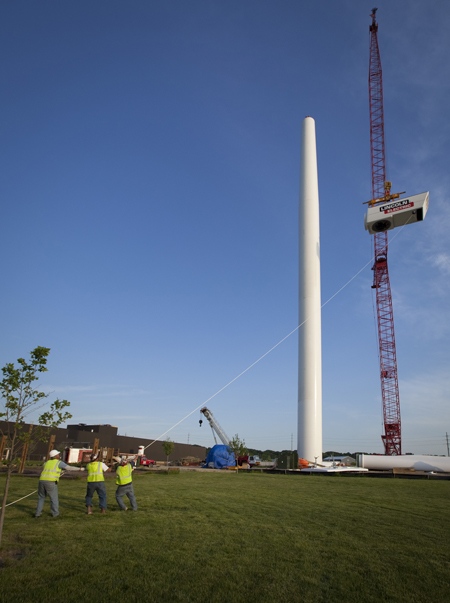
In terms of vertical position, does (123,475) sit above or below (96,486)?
→ above

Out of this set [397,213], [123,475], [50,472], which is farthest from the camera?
[397,213]

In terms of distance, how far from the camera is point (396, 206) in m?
41.5

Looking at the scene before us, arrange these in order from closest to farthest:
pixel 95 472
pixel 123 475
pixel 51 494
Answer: pixel 51 494
pixel 123 475
pixel 95 472

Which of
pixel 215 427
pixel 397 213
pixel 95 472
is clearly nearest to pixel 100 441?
pixel 215 427

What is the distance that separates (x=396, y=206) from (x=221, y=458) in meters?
34.9

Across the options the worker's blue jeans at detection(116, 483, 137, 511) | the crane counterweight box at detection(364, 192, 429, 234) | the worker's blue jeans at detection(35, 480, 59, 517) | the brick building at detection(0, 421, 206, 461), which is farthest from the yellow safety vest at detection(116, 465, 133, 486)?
the crane counterweight box at detection(364, 192, 429, 234)

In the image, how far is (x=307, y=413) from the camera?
38.0m

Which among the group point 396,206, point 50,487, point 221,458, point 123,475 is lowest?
point 221,458

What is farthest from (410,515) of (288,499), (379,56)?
(379,56)

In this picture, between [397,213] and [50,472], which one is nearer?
[50,472]

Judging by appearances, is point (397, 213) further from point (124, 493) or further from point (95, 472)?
point (95, 472)

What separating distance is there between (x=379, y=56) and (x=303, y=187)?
36755 mm

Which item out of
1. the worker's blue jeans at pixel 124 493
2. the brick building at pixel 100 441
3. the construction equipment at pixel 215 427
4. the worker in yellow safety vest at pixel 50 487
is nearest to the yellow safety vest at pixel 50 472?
the worker in yellow safety vest at pixel 50 487

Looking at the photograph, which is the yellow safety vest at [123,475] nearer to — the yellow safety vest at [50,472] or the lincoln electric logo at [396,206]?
the yellow safety vest at [50,472]
